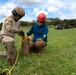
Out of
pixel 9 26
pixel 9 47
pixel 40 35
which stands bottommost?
pixel 9 47

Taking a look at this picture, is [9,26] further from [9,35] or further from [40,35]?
[40,35]

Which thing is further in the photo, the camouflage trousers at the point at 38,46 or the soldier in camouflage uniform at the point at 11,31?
the camouflage trousers at the point at 38,46

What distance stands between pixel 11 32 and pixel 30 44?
0.99 meters

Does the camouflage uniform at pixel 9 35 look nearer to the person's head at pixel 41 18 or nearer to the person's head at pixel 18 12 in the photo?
the person's head at pixel 18 12

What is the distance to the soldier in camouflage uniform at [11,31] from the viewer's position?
5.76 m

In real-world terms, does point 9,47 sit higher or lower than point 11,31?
lower

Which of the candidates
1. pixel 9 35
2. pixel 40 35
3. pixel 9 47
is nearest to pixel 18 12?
pixel 9 35

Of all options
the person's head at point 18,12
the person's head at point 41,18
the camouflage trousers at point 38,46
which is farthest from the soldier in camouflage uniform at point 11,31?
the camouflage trousers at point 38,46

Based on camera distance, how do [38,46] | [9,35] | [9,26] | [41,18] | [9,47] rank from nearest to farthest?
[9,47] → [9,26] → [9,35] → [41,18] → [38,46]

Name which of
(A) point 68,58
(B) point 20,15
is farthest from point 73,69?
(B) point 20,15

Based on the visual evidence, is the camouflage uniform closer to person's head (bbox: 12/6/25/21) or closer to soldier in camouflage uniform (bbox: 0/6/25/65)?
soldier in camouflage uniform (bbox: 0/6/25/65)

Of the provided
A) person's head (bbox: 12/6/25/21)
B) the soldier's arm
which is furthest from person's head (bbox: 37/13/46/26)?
the soldier's arm

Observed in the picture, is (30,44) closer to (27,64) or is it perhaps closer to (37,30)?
(37,30)

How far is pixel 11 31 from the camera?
603cm
